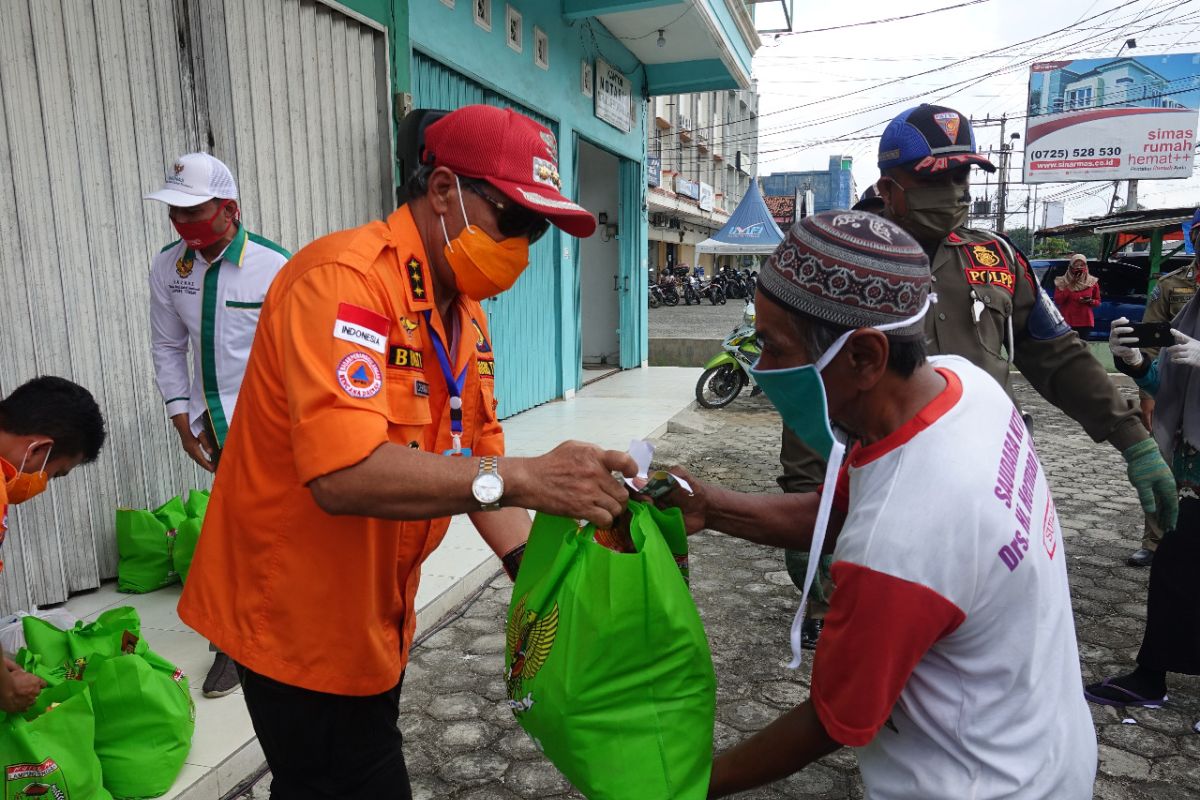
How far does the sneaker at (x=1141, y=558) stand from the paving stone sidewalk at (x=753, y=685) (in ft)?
0.21

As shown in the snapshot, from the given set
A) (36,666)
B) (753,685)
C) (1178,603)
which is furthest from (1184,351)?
(36,666)

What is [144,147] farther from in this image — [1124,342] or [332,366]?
[1124,342]

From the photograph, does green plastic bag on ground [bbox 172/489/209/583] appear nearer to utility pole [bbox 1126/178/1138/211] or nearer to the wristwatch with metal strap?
the wristwatch with metal strap

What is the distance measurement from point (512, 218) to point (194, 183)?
198 centimetres

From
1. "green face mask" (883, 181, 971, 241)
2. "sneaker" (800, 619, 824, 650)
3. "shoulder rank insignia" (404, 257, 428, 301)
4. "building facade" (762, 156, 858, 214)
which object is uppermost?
"building facade" (762, 156, 858, 214)

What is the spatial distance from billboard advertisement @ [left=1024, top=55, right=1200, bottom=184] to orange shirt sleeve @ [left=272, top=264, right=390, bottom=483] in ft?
94.8

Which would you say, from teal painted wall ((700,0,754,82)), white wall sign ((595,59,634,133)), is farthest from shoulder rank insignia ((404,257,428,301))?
white wall sign ((595,59,634,133))

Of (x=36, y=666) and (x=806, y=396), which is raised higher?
(x=806, y=396)

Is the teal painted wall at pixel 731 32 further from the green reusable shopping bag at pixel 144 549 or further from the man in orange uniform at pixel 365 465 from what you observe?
the man in orange uniform at pixel 365 465

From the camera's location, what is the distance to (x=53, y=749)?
6.91 feet

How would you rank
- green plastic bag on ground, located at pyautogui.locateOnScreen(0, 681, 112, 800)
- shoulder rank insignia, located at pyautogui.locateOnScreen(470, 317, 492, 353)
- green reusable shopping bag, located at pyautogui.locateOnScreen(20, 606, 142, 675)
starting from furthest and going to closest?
green reusable shopping bag, located at pyautogui.locateOnScreen(20, 606, 142, 675), green plastic bag on ground, located at pyautogui.locateOnScreen(0, 681, 112, 800), shoulder rank insignia, located at pyautogui.locateOnScreen(470, 317, 492, 353)

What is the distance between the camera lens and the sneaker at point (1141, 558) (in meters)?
4.70

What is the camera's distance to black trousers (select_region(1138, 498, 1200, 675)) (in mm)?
3084

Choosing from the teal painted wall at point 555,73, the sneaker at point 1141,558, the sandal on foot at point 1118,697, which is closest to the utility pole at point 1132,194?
the teal painted wall at point 555,73
